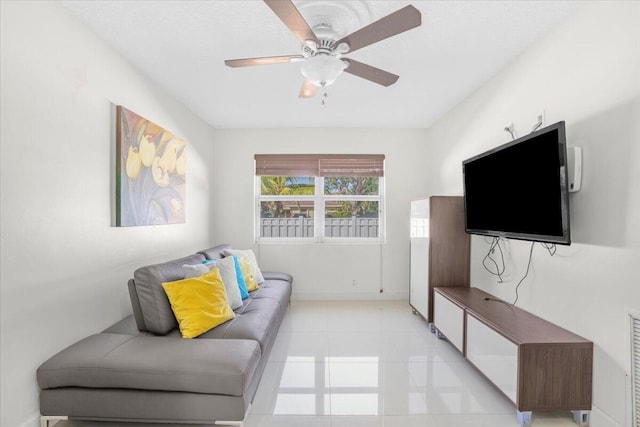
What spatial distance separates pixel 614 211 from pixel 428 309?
6.68 feet

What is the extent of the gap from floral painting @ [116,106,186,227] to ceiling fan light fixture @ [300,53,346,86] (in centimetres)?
152

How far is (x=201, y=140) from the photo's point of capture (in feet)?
13.9

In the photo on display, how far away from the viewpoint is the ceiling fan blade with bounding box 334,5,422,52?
1524 mm

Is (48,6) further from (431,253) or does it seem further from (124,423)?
(431,253)

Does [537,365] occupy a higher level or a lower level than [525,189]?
lower

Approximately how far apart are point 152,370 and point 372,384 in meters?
1.48

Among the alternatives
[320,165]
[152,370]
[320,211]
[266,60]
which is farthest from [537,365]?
[320,165]

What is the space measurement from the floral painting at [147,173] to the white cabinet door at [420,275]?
2600mm

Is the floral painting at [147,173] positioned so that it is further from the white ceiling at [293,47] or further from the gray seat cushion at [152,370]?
the gray seat cushion at [152,370]

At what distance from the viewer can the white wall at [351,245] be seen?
4676 millimetres

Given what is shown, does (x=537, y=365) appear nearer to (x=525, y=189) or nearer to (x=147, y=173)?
(x=525, y=189)

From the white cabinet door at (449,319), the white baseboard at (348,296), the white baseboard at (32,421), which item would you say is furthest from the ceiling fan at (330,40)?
the white baseboard at (348,296)

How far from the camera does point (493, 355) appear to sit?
2.23m

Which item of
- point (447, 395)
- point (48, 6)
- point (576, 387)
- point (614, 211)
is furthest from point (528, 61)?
point (48, 6)
